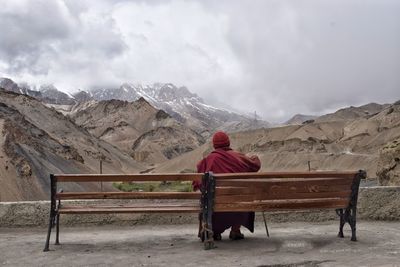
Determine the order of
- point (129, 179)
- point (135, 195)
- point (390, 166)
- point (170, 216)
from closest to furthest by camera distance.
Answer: point (129, 179) < point (135, 195) < point (170, 216) < point (390, 166)

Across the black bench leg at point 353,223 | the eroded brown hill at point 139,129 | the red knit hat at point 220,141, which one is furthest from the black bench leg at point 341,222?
the eroded brown hill at point 139,129

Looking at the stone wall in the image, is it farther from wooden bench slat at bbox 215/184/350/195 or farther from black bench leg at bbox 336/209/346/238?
wooden bench slat at bbox 215/184/350/195

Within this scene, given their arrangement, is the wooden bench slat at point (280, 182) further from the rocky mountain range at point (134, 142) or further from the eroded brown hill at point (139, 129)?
the eroded brown hill at point (139, 129)

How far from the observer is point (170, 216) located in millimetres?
8336

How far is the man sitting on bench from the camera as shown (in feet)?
21.8

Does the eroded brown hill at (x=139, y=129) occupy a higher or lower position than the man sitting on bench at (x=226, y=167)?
higher

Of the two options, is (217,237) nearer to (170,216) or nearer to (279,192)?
(279,192)

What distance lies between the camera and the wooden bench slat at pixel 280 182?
6217mm

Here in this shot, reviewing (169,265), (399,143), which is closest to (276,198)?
(169,265)

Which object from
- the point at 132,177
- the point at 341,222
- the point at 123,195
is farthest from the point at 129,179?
the point at 341,222

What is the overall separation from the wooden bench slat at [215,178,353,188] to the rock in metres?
3.87

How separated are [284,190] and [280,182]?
0.35ft

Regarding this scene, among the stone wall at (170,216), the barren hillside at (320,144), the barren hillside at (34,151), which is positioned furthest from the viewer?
the barren hillside at (320,144)

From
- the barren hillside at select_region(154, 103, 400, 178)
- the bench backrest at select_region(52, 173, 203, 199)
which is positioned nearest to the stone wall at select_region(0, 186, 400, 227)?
the bench backrest at select_region(52, 173, 203, 199)
